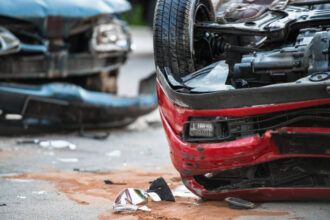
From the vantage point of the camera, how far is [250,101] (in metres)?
3.74

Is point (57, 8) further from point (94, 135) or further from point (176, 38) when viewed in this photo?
point (176, 38)

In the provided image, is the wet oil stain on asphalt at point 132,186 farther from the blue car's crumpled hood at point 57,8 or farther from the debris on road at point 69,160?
the blue car's crumpled hood at point 57,8

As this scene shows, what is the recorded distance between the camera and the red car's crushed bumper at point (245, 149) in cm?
363

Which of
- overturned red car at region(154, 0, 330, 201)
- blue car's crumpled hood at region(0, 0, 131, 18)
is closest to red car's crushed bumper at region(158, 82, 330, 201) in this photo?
overturned red car at region(154, 0, 330, 201)

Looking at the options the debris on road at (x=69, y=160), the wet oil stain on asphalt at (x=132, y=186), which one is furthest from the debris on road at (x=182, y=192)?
the debris on road at (x=69, y=160)

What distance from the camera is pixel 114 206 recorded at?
160 inches

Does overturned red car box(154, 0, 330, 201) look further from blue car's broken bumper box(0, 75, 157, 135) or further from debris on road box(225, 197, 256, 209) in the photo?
blue car's broken bumper box(0, 75, 157, 135)

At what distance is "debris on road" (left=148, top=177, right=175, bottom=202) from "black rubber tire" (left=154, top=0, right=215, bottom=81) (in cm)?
75

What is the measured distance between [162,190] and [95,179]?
0.88 metres

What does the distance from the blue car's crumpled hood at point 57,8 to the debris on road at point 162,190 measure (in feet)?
9.79

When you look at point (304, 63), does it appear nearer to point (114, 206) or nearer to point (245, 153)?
point (245, 153)

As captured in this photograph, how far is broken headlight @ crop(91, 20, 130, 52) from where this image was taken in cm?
720

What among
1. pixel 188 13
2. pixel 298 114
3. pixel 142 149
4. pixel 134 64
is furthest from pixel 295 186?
pixel 134 64

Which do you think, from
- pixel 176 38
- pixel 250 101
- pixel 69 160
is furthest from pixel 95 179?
pixel 250 101
